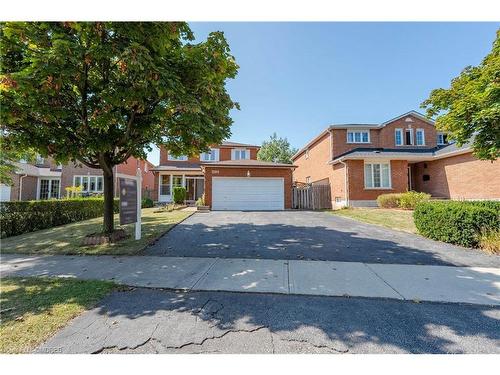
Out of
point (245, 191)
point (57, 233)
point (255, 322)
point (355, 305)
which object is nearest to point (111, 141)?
point (57, 233)

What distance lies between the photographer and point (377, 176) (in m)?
18.5

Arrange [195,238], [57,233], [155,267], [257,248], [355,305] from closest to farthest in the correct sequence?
[355,305] < [155,267] < [257,248] < [195,238] < [57,233]

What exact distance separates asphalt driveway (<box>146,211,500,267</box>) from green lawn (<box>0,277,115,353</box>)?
238 centimetres

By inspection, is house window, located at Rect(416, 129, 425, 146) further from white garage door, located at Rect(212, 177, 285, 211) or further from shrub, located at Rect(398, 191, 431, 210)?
white garage door, located at Rect(212, 177, 285, 211)

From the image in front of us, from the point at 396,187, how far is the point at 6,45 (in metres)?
21.4

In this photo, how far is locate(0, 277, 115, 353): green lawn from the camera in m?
2.82

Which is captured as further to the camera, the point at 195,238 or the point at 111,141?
the point at 195,238

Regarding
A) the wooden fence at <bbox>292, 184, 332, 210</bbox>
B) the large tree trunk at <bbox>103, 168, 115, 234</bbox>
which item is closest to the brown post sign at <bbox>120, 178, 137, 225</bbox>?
the large tree trunk at <bbox>103, 168, 115, 234</bbox>

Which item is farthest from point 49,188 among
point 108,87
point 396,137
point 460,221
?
point 396,137

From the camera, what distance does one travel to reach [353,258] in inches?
241

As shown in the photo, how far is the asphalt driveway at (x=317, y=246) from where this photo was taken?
20.1ft

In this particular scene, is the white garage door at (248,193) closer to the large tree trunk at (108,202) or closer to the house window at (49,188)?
the large tree trunk at (108,202)

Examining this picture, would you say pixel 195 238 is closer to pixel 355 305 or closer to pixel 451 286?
pixel 355 305

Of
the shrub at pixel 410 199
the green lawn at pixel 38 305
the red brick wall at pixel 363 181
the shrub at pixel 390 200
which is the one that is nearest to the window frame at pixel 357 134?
the red brick wall at pixel 363 181
